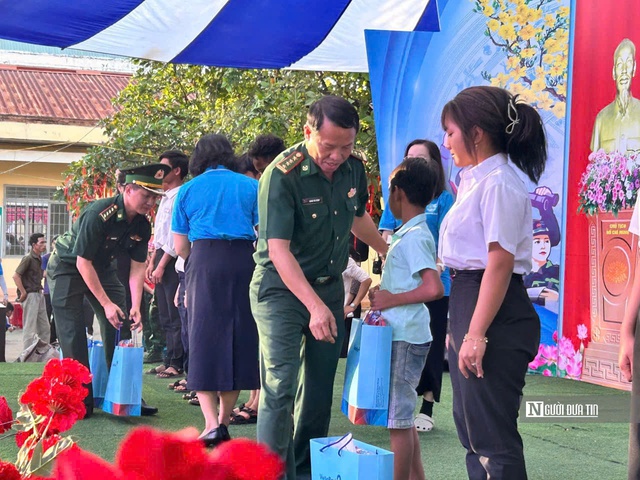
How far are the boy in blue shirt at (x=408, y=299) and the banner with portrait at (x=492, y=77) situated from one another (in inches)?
121

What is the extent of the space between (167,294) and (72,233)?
2.00 m

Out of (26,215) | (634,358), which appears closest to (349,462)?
(634,358)

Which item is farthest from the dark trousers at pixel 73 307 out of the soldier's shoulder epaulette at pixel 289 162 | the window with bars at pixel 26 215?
the window with bars at pixel 26 215

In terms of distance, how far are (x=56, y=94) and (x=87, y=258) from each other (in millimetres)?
19975

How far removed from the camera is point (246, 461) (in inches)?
27.1

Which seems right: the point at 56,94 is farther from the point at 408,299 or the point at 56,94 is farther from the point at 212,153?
the point at 408,299

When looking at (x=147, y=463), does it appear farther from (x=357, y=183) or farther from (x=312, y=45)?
(x=312, y=45)

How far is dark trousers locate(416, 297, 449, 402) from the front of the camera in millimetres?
5148

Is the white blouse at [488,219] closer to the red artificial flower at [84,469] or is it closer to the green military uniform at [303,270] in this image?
the green military uniform at [303,270]

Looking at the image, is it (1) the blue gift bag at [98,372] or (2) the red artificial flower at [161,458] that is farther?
(1) the blue gift bag at [98,372]

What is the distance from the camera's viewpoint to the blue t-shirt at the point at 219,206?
4977 mm

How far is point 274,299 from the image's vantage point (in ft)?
12.3

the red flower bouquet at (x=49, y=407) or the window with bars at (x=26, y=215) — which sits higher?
the window with bars at (x=26, y=215)

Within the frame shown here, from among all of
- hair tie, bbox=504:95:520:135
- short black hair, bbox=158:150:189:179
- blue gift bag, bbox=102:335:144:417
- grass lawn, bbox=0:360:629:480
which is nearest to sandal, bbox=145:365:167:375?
grass lawn, bbox=0:360:629:480
